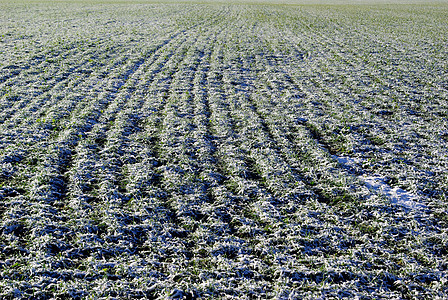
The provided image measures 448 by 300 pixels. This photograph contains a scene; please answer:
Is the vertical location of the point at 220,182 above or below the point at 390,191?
above

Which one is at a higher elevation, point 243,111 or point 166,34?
point 166,34

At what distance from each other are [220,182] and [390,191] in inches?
162

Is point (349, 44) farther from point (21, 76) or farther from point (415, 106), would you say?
point (21, 76)

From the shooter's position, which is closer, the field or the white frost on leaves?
the field

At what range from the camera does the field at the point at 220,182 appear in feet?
16.8

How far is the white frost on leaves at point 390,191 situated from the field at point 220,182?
43 millimetres

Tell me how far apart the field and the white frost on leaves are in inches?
1.7

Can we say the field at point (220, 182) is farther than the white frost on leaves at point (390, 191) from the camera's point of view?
No

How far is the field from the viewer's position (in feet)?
16.8

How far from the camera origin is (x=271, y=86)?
1491 centimetres

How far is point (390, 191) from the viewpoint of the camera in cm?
744

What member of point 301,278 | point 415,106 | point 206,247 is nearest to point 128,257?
point 206,247

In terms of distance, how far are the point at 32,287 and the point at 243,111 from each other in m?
8.76

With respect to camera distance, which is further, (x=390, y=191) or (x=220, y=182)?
(x=220, y=182)
